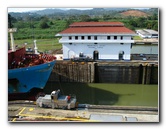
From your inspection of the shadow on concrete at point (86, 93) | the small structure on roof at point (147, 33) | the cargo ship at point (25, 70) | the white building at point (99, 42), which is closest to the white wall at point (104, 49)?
the white building at point (99, 42)

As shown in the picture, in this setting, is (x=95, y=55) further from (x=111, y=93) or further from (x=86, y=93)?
(x=111, y=93)

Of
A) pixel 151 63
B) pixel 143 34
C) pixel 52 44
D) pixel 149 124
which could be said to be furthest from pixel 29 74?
pixel 143 34

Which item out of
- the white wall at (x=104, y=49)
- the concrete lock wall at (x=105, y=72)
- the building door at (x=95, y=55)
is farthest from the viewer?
the building door at (x=95, y=55)

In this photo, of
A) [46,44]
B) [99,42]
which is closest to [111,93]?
[99,42]

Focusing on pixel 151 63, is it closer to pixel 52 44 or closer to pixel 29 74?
pixel 29 74

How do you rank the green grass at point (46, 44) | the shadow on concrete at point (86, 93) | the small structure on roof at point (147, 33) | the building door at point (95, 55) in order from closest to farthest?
the shadow on concrete at point (86, 93) < the building door at point (95, 55) < the green grass at point (46, 44) < the small structure on roof at point (147, 33)

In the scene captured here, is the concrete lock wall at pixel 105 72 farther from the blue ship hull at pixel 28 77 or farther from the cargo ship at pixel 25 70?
the blue ship hull at pixel 28 77
